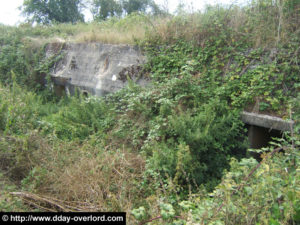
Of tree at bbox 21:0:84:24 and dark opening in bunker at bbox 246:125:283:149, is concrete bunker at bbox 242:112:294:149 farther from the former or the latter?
tree at bbox 21:0:84:24

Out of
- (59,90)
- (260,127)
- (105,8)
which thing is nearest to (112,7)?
(105,8)

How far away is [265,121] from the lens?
436cm

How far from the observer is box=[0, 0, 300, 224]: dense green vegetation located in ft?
7.48

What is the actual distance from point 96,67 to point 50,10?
23463 mm

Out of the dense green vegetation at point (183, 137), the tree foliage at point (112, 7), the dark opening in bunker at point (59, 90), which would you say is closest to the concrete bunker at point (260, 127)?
the dense green vegetation at point (183, 137)

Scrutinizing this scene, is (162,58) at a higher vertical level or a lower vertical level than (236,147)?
higher

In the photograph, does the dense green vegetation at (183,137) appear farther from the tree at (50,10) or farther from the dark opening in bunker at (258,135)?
the tree at (50,10)

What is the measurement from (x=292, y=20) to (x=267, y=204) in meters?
4.87

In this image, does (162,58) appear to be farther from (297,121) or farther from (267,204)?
(267,204)

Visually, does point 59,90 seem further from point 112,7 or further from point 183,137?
point 112,7

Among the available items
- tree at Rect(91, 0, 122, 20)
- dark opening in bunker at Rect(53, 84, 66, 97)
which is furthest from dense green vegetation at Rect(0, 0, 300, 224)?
tree at Rect(91, 0, 122, 20)

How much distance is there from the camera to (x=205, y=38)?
20.1 ft

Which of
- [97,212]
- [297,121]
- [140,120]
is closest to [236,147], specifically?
[297,121]

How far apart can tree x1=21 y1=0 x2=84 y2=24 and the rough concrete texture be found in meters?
20.0
